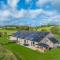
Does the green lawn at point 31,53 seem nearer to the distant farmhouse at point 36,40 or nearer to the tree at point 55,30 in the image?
the distant farmhouse at point 36,40

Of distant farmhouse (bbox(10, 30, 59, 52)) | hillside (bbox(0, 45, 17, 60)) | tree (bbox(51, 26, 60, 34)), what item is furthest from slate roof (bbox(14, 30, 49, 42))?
hillside (bbox(0, 45, 17, 60))

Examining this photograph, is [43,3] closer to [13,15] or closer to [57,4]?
[57,4]

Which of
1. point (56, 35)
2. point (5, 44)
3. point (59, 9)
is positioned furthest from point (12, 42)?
point (59, 9)

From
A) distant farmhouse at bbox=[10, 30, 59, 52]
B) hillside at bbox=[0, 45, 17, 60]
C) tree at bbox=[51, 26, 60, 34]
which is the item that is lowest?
hillside at bbox=[0, 45, 17, 60]

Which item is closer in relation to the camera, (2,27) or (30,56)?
(30,56)

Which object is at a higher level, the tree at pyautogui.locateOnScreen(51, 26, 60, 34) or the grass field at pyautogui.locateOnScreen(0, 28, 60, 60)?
the tree at pyautogui.locateOnScreen(51, 26, 60, 34)

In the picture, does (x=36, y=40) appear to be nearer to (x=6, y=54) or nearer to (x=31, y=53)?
(x=31, y=53)

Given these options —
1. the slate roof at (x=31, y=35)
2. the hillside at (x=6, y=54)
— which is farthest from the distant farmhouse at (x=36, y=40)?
the hillside at (x=6, y=54)

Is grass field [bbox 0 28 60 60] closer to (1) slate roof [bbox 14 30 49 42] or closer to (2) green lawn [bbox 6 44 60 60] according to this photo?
(2) green lawn [bbox 6 44 60 60]
